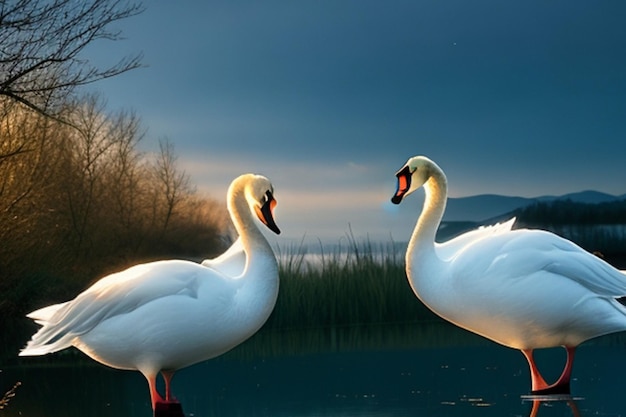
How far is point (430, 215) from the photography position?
7527 mm

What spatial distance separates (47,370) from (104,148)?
11.5 metres

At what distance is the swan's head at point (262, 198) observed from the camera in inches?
269

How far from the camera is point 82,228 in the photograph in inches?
773

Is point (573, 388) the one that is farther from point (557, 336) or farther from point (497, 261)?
point (497, 261)

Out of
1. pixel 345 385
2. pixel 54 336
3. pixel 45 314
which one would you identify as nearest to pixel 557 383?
pixel 345 385

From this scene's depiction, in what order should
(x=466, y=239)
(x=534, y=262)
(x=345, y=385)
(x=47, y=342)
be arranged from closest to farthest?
(x=47, y=342) < (x=534, y=262) < (x=466, y=239) < (x=345, y=385)

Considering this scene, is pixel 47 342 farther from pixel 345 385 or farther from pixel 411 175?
pixel 411 175

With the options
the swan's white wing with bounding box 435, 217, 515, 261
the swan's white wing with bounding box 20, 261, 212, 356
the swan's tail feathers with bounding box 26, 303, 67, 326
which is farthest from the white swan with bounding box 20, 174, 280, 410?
the swan's white wing with bounding box 435, 217, 515, 261

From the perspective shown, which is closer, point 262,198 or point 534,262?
point 262,198

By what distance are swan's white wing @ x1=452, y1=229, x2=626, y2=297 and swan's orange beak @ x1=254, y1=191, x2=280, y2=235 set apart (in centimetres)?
139

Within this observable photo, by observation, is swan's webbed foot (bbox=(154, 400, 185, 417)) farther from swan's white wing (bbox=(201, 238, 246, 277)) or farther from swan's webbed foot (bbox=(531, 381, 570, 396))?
swan's webbed foot (bbox=(531, 381, 570, 396))

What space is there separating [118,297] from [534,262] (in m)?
3.02

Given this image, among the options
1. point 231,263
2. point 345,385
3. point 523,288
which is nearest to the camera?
point 523,288

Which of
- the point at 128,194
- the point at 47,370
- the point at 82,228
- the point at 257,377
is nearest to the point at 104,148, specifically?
the point at 128,194
